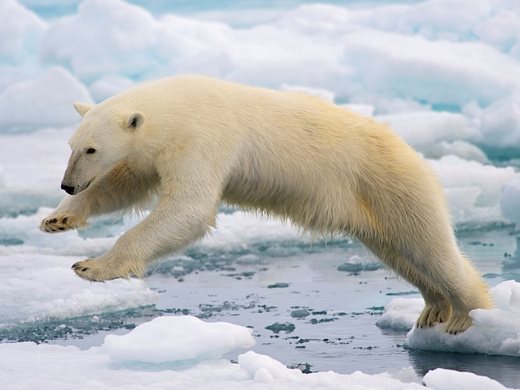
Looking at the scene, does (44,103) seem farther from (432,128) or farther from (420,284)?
(420,284)

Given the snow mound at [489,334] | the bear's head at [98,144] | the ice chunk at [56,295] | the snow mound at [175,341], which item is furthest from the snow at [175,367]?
the ice chunk at [56,295]

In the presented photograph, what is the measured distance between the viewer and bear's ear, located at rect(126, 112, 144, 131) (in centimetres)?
424

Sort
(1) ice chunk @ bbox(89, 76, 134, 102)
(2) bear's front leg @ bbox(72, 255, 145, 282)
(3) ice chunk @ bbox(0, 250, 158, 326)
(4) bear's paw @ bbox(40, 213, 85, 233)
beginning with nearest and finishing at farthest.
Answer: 1. (2) bear's front leg @ bbox(72, 255, 145, 282)
2. (4) bear's paw @ bbox(40, 213, 85, 233)
3. (3) ice chunk @ bbox(0, 250, 158, 326)
4. (1) ice chunk @ bbox(89, 76, 134, 102)

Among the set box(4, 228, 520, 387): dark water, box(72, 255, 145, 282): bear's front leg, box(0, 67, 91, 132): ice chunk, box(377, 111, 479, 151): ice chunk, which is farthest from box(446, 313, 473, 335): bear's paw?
box(0, 67, 91, 132): ice chunk

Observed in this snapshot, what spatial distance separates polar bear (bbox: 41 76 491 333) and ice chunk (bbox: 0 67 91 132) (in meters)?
10.1

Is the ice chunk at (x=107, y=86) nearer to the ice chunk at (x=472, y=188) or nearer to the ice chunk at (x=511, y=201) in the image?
→ the ice chunk at (x=472, y=188)

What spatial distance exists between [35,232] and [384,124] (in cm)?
550

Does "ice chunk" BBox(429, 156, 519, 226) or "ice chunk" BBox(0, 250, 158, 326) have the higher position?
"ice chunk" BBox(429, 156, 519, 226)

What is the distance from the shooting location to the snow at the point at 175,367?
397cm

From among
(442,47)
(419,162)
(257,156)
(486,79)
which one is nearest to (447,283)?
(419,162)

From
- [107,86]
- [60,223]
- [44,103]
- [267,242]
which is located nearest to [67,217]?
[60,223]

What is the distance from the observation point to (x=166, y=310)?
21.0 ft

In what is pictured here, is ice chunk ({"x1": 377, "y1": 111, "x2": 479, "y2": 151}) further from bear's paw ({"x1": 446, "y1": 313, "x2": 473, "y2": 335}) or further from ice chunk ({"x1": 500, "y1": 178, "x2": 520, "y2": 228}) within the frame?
bear's paw ({"x1": 446, "y1": 313, "x2": 473, "y2": 335})

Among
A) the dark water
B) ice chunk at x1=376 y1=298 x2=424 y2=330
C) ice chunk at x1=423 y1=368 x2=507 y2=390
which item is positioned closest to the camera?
ice chunk at x1=423 y1=368 x2=507 y2=390
